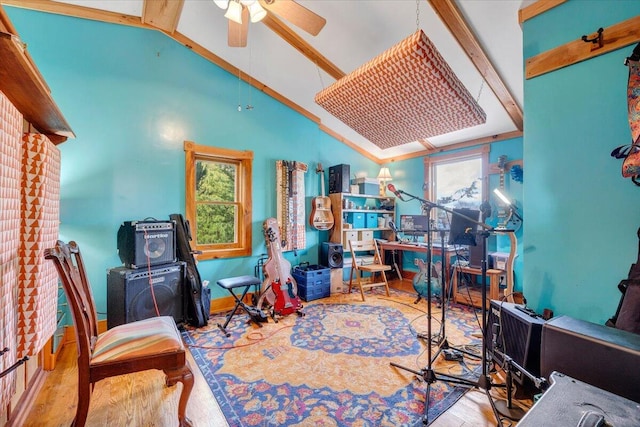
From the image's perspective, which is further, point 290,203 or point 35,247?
point 290,203

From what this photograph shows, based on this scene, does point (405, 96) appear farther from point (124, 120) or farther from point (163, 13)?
point (124, 120)

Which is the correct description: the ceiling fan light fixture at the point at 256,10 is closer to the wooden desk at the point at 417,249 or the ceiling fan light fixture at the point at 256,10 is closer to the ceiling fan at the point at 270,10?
the ceiling fan at the point at 270,10

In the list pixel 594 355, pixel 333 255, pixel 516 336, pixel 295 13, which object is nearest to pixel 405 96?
pixel 295 13

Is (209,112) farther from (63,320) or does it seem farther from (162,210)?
(63,320)

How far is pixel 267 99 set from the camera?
3871 mm

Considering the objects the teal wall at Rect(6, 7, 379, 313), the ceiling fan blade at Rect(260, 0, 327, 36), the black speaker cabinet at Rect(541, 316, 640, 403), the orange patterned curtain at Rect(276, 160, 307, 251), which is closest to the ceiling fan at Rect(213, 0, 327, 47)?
the ceiling fan blade at Rect(260, 0, 327, 36)

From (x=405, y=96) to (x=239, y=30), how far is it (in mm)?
1463

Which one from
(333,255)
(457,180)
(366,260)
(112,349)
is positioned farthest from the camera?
(366,260)

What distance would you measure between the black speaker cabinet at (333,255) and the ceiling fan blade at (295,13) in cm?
284

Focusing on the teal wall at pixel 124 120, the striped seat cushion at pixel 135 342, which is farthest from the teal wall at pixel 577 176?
the teal wall at pixel 124 120

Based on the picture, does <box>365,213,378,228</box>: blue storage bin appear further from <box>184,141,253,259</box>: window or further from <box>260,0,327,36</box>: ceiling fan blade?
<box>260,0,327,36</box>: ceiling fan blade

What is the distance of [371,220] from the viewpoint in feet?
16.0

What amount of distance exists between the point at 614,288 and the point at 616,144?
87 centimetres

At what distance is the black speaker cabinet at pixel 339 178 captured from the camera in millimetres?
4324
